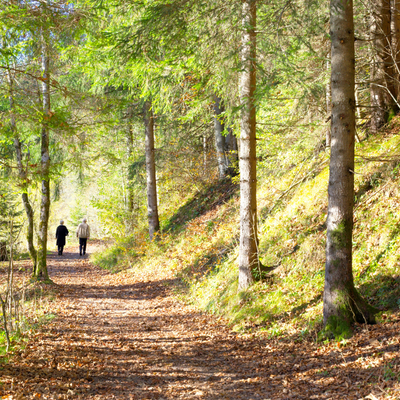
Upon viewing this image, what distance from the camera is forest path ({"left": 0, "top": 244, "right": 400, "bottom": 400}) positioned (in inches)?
171

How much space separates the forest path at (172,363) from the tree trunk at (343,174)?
1.64ft

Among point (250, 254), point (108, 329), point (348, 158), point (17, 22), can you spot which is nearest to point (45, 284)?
point (108, 329)

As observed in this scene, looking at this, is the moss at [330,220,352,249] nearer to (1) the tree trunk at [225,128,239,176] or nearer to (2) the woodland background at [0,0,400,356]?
(2) the woodland background at [0,0,400,356]

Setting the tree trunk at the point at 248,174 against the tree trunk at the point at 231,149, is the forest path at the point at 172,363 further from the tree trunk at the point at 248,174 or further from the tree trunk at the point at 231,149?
the tree trunk at the point at 231,149

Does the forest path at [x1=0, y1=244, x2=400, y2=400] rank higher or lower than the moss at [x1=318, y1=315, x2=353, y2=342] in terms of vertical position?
lower

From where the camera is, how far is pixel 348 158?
532 cm

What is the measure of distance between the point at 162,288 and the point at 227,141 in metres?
7.38

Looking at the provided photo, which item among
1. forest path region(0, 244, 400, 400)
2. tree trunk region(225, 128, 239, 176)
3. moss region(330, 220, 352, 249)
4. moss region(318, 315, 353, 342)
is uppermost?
tree trunk region(225, 128, 239, 176)

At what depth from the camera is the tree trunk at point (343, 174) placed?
209 inches

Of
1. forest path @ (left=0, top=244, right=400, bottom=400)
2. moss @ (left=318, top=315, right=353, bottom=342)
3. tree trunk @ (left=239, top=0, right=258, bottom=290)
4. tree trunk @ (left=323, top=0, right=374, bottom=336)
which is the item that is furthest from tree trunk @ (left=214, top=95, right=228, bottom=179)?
moss @ (left=318, top=315, right=353, bottom=342)

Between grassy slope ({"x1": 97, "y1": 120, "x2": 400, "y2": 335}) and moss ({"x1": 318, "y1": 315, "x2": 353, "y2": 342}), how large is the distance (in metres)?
0.34

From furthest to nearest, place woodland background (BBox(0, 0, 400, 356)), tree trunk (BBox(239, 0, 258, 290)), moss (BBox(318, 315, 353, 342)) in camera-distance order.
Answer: tree trunk (BBox(239, 0, 258, 290))
woodland background (BBox(0, 0, 400, 356))
moss (BBox(318, 315, 353, 342))

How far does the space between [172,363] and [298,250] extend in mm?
3546

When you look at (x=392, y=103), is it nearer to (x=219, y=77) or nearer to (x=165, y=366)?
(x=219, y=77)
